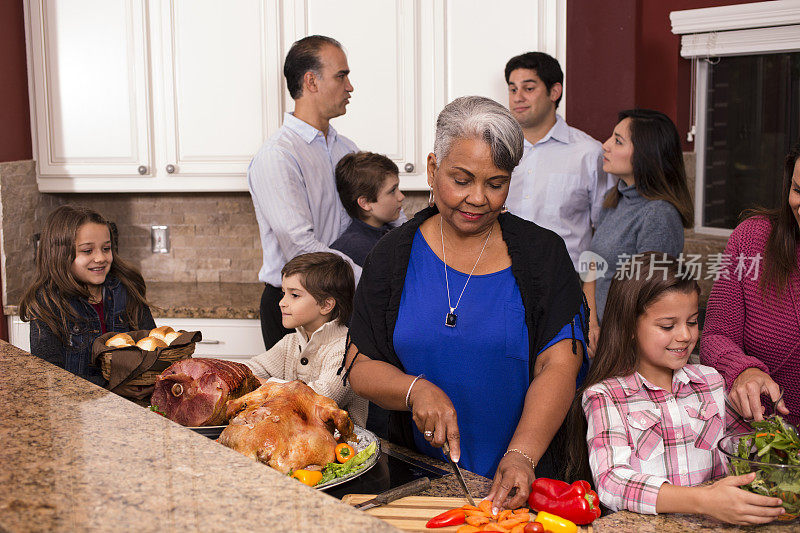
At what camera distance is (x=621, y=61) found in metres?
3.38

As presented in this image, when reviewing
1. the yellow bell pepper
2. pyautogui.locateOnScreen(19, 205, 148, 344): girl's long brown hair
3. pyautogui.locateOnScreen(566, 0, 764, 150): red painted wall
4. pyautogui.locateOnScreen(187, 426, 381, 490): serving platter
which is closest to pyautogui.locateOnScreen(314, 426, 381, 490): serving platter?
pyautogui.locateOnScreen(187, 426, 381, 490): serving platter

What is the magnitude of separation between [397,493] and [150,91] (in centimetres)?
289

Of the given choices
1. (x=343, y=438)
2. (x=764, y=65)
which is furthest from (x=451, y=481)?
(x=764, y=65)

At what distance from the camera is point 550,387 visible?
1.50 m

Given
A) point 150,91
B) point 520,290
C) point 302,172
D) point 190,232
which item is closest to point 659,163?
point 302,172

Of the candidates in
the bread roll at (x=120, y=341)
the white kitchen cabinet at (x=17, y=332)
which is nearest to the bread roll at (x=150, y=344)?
the bread roll at (x=120, y=341)

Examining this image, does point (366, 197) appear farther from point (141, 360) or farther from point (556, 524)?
point (556, 524)

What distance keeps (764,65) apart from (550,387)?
2585mm

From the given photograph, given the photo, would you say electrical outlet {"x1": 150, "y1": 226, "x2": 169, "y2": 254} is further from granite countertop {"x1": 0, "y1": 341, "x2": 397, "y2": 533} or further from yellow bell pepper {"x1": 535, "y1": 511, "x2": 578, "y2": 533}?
yellow bell pepper {"x1": 535, "y1": 511, "x2": 578, "y2": 533}

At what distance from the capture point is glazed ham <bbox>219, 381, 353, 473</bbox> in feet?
4.56

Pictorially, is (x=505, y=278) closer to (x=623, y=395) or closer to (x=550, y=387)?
(x=550, y=387)

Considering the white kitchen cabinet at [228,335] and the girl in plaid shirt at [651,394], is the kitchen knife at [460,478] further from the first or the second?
the white kitchen cabinet at [228,335]

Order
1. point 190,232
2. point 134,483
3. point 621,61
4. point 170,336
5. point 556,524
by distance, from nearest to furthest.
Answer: point 134,483 < point 556,524 < point 170,336 < point 621,61 < point 190,232

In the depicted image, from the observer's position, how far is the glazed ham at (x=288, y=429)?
4.56 ft
